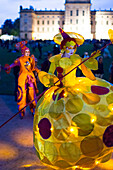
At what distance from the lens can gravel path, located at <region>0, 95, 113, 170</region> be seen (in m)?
4.29

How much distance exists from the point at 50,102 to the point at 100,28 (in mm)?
89620

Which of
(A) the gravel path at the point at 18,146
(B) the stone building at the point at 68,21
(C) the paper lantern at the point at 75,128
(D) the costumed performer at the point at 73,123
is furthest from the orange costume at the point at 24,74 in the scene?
(B) the stone building at the point at 68,21

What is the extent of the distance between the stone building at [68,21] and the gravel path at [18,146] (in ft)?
250

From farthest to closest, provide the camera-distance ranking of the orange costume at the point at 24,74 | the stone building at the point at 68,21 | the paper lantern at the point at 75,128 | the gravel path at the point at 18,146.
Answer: the stone building at the point at 68,21 < the orange costume at the point at 24,74 < the gravel path at the point at 18,146 < the paper lantern at the point at 75,128

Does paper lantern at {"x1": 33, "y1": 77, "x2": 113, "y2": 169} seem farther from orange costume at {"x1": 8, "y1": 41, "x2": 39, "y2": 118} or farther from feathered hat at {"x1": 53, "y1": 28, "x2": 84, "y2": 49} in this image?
orange costume at {"x1": 8, "y1": 41, "x2": 39, "y2": 118}

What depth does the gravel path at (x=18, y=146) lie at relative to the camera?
169 inches

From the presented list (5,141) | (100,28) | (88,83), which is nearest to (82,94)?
(88,83)

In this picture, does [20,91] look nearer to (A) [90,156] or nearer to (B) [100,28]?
(A) [90,156]

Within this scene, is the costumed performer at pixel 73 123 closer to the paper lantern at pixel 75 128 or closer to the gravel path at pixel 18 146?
the paper lantern at pixel 75 128

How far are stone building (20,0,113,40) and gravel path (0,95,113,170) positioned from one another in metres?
76.1

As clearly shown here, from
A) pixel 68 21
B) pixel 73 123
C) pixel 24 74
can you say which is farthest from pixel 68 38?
pixel 68 21

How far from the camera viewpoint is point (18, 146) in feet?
16.8

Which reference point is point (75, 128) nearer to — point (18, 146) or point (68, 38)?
point (68, 38)

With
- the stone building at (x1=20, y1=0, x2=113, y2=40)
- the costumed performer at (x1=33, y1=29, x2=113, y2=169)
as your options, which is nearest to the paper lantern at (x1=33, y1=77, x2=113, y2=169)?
the costumed performer at (x1=33, y1=29, x2=113, y2=169)
